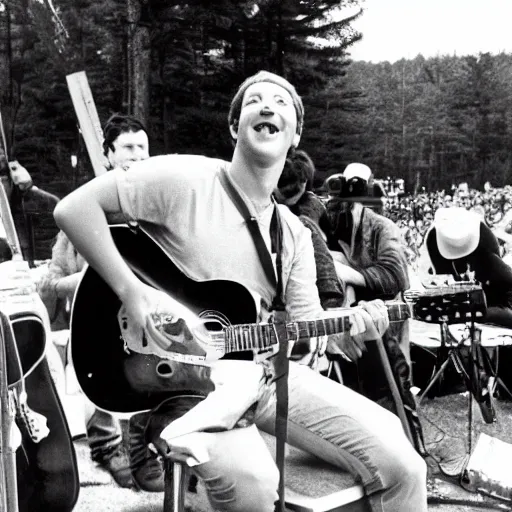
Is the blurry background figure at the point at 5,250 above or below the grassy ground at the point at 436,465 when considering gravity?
above

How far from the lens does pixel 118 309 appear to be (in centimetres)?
198

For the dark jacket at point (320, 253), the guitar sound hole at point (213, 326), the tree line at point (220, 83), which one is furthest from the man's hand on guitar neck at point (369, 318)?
the tree line at point (220, 83)

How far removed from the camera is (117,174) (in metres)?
1.96

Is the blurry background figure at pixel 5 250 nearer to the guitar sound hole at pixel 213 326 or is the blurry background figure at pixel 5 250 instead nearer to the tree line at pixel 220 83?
the tree line at pixel 220 83

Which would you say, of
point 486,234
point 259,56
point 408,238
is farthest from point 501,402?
point 259,56

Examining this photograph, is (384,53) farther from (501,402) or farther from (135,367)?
(501,402)

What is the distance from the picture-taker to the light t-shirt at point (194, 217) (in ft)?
6.46

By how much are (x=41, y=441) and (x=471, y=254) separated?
1931 mm

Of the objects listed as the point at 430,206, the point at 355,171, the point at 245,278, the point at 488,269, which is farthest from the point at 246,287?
the point at 488,269

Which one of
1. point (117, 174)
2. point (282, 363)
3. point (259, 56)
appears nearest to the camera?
point (117, 174)

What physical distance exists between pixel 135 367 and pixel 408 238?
4.31 feet

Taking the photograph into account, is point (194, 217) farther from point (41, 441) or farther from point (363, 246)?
point (363, 246)

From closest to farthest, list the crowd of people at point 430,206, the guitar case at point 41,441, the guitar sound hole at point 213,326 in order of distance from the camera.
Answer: the guitar case at point 41,441 < the guitar sound hole at point 213,326 < the crowd of people at point 430,206

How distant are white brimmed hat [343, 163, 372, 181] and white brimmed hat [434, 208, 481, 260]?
1.49 ft
